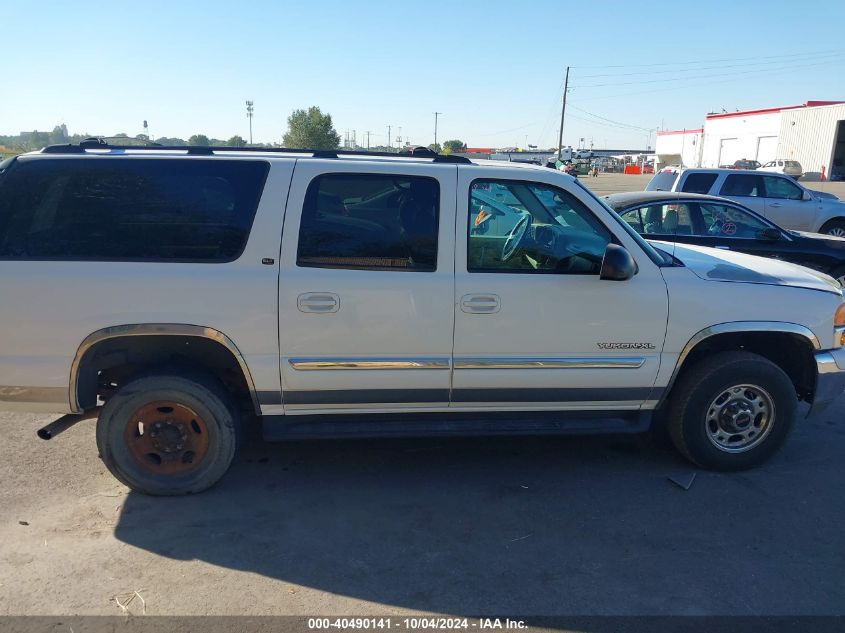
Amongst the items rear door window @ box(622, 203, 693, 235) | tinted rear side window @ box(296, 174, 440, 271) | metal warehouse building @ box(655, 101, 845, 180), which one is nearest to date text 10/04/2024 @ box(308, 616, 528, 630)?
tinted rear side window @ box(296, 174, 440, 271)

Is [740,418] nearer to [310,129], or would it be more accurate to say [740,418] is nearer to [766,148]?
[310,129]

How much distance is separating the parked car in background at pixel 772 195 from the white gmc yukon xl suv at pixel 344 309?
8803 millimetres

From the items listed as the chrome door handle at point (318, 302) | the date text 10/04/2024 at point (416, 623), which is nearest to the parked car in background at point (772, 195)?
the chrome door handle at point (318, 302)

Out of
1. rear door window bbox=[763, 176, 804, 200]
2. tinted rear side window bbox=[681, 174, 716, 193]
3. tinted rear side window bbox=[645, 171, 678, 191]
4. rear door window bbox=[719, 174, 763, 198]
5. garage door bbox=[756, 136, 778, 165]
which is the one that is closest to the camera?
tinted rear side window bbox=[681, 174, 716, 193]

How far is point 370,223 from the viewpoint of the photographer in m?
3.98

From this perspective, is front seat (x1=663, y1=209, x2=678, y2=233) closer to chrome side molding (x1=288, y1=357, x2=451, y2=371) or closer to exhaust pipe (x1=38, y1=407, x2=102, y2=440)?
chrome side molding (x1=288, y1=357, x2=451, y2=371)

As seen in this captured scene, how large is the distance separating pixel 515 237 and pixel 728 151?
220 feet

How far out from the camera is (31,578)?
3.29 meters

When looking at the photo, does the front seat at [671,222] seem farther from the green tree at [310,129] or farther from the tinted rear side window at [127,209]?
the green tree at [310,129]

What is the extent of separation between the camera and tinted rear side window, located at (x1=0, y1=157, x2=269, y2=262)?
3.75m

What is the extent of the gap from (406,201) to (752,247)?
6.18 metres

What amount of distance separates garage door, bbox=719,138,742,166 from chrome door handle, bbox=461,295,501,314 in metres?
64.0

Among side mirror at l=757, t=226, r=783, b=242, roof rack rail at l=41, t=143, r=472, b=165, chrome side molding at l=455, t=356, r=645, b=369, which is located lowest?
chrome side molding at l=455, t=356, r=645, b=369

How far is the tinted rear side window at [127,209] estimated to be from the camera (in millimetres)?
3750
